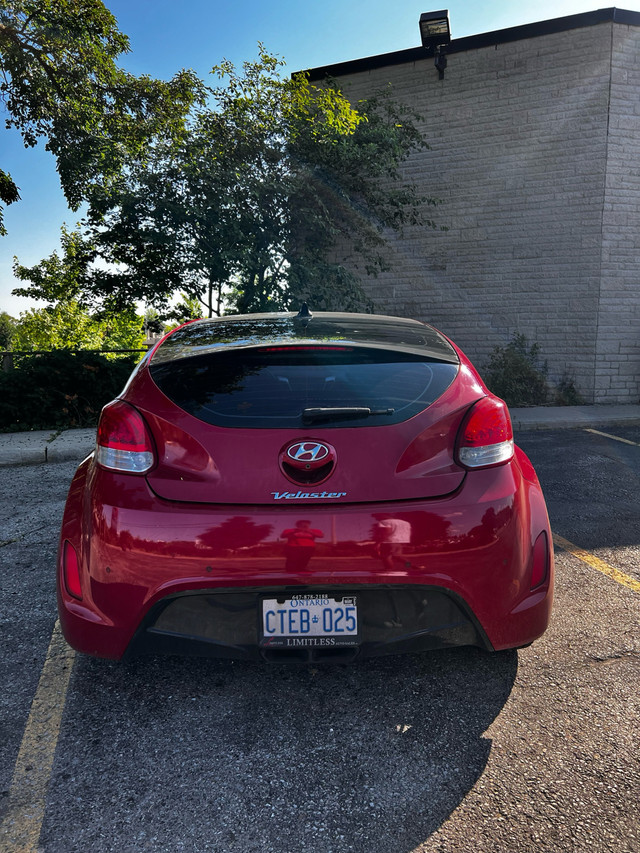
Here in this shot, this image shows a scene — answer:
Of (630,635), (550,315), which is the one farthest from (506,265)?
(630,635)

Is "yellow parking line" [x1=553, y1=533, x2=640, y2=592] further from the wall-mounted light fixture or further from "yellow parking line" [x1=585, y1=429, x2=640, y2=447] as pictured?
the wall-mounted light fixture

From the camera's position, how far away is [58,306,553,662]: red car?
7.39 feet

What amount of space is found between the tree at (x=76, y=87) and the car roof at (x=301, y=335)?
9.00m

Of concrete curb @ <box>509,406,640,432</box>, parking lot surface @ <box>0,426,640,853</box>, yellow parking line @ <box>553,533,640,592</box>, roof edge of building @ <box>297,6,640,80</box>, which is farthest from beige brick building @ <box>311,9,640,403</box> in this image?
parking lot surface @ <box>0,426,640,853</box>

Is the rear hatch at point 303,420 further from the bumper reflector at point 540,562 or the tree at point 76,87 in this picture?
the tree at point 76,87

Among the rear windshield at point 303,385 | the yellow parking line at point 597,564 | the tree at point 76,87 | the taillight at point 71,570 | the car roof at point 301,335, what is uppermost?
the tree at point 76,87

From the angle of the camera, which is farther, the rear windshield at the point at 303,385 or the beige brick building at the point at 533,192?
the beige brick building at the point at 533,192

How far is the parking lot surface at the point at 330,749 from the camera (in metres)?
1.93

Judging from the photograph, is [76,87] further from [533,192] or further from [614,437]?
[614,437]

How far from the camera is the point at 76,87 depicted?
11.8m

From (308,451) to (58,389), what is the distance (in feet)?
25.5

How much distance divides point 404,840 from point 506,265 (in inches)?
478

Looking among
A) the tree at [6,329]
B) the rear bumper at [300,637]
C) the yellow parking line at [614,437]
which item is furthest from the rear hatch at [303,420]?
the tree at [6,329]

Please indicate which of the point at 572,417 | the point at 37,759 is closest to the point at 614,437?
the point at 572,417
